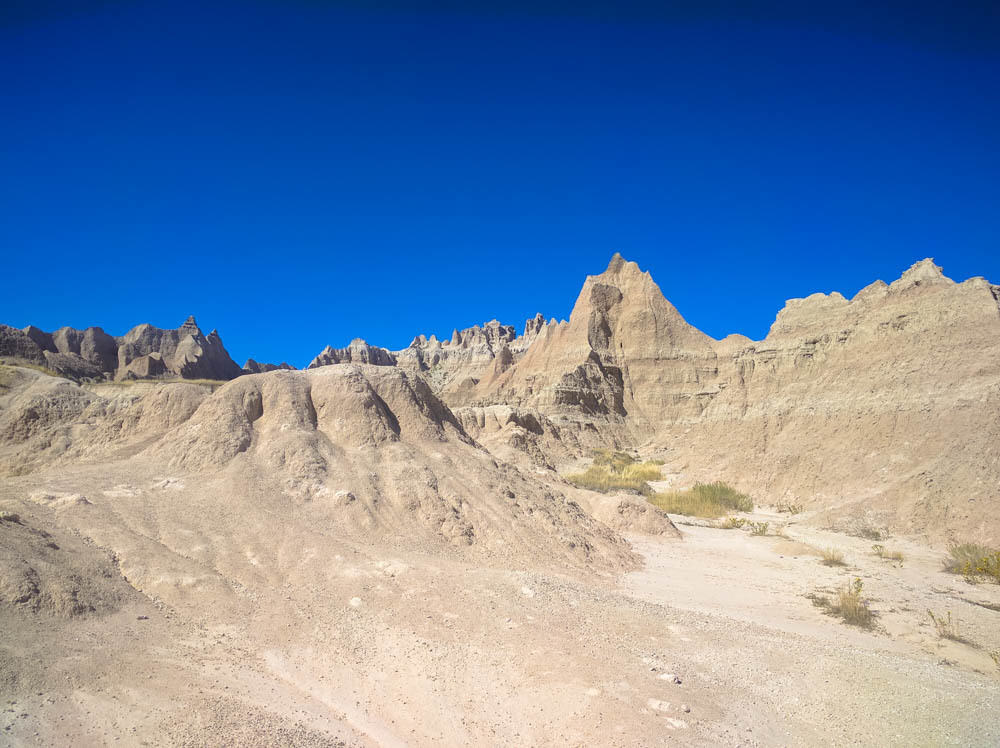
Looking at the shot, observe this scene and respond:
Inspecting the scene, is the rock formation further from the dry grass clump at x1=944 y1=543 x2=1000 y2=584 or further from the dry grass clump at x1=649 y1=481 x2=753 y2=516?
the dry grass clump at x1=944 y1=543 x2=1000 y2=584

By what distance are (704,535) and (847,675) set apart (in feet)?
34.0

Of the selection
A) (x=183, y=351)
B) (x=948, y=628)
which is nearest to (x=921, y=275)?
(x=948, y=628)

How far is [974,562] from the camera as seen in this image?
38.8 ft

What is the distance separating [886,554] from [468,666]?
41.0 ft

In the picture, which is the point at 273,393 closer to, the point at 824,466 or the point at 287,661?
the point at 287,661

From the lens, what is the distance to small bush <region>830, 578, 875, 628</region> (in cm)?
873

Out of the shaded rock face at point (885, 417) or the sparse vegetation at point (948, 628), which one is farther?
the shaded rock face at point (885, 417)

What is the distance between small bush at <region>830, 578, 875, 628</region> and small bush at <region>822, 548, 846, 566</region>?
3.28m

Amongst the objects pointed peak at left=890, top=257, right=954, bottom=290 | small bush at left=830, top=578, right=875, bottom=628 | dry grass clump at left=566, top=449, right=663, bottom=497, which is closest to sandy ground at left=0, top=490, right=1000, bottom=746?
small bush at left=830, top=578, right=875, bottom=628

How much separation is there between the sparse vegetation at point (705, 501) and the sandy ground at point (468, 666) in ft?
36.1

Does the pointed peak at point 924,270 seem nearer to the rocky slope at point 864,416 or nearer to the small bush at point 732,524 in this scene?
the rocky slope at point 864,416

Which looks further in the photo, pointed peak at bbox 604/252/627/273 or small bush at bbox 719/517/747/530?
pointed peak at bbox 604/252/627/273

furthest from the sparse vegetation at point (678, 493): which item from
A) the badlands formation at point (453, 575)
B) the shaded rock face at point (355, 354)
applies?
the shaded rock face at point (355, 354)

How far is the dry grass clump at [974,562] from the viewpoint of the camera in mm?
11242
